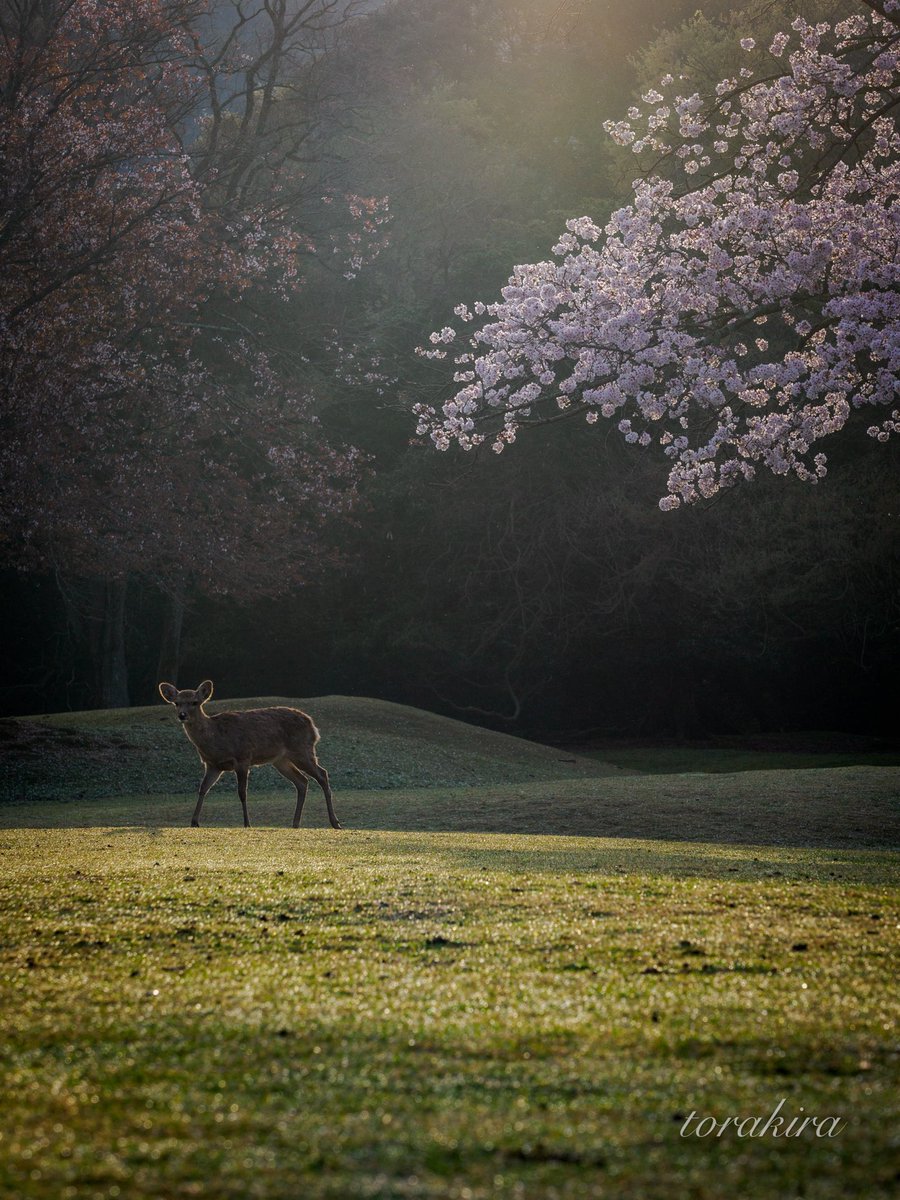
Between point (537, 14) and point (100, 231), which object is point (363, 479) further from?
point (537, 14)

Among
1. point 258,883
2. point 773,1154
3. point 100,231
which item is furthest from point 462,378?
point 773,1154

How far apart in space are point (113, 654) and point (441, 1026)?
107ft

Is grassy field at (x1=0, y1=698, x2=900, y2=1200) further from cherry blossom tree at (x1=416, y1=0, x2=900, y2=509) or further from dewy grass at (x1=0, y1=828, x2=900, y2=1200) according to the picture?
cherry blossom tree at (x1=416, y1=0, x2=900, y2=509)

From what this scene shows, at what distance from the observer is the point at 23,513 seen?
1006 inches

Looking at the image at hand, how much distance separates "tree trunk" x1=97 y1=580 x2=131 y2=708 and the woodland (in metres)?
0.13

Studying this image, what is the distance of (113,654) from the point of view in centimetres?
3531

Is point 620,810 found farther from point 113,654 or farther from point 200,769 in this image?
point 113,654

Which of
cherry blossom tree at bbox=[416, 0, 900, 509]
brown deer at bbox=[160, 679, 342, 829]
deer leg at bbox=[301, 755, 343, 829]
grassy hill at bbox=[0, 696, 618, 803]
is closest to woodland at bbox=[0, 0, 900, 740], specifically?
grassy hill at bbox=[0, 696, 618, 803]

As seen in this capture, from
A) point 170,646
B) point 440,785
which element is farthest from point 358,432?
point 440,785

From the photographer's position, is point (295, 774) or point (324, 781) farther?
point (295, 774)

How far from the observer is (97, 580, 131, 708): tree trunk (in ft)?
114

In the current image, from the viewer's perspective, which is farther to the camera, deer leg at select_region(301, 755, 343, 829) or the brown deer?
deer leg at select_region(301, 755, 343, 829)

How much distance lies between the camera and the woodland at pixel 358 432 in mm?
27438

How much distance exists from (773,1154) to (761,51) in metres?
30.8
